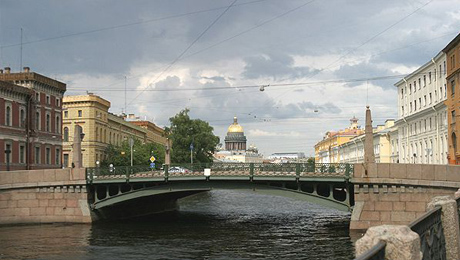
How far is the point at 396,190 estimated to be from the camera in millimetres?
30922

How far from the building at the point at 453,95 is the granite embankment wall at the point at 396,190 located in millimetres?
22470

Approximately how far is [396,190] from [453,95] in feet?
84.3

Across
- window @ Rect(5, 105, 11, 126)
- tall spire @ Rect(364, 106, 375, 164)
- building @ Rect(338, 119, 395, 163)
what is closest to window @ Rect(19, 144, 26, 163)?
window @ Rect(5, 105, 11, 126)

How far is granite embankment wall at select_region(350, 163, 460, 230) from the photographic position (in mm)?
29922

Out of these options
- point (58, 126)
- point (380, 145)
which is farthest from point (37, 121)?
point (380, 145)

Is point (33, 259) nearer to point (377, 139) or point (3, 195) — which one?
point (3, 195)

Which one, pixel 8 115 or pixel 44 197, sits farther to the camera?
pixel 8 115

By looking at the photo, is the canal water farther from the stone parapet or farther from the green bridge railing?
the green bridge railing

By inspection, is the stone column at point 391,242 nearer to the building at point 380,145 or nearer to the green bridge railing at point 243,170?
the green bridge railing at point 243,170

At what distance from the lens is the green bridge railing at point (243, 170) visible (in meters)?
33.2

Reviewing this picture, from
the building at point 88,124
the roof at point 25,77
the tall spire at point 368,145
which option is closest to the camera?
the tall spire at point 368,145

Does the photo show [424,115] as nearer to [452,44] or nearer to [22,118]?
[452,44]

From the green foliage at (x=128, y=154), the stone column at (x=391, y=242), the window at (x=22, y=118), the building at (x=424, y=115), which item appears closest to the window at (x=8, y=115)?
the window at (x=22, y=118)

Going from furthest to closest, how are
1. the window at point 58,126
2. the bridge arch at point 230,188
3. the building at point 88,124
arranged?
the building at point 88,124, the window at point 58,126, the bridge arch at point 230,188
